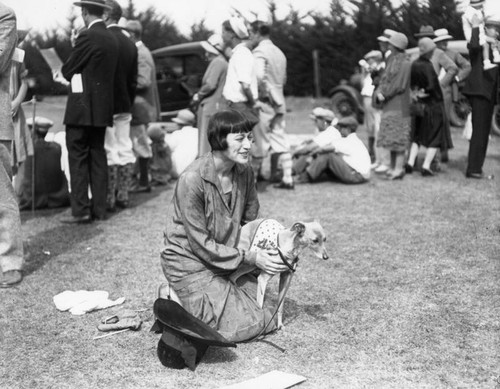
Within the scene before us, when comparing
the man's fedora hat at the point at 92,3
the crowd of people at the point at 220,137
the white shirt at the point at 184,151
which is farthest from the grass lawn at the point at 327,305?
the man's fedora hat at the point at 92,3

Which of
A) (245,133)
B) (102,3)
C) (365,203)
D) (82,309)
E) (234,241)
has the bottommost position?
(365,203)

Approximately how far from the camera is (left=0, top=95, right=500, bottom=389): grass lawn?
358cm

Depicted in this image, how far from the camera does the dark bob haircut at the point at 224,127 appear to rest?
389cm

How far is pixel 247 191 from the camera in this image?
418 cm

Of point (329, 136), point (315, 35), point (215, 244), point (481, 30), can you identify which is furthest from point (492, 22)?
point (315, 35)

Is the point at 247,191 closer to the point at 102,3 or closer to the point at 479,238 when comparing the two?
the point at 479,238

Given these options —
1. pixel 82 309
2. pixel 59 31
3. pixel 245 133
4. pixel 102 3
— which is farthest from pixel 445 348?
pixel 59 31

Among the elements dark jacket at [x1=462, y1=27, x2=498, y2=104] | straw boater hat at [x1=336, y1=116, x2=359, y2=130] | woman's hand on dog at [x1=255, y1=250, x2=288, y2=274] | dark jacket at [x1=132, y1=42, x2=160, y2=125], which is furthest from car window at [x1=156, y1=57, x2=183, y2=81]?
woman's hand on dog at [x1=255, y1=250, x2=288, y2=274]

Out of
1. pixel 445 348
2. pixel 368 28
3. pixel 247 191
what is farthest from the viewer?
pixel 368 28

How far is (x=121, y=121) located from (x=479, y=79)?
15.0ft

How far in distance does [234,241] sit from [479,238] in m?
3.05

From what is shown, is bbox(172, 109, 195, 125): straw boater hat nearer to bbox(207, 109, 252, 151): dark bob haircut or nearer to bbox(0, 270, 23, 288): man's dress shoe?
bbox(0, 270, 23, 288): man's dress shoe

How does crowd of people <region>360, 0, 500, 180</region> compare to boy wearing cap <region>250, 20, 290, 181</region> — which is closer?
boy wearing cap <region>250, 20, 290, 181</region>

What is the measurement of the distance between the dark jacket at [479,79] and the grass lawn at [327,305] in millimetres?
1876
